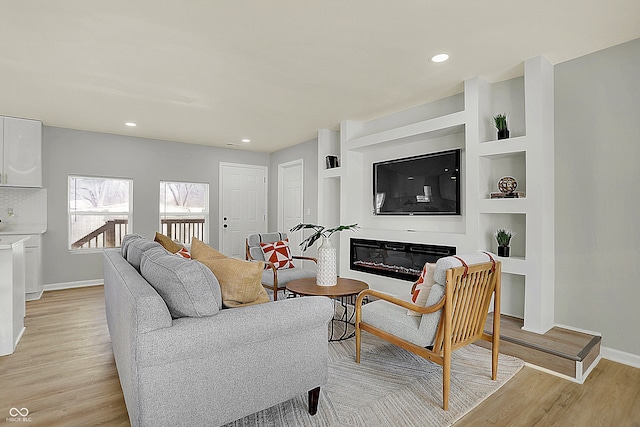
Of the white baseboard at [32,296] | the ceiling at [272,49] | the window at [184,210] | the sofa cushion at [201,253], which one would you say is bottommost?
the white baseboard at [32,296]

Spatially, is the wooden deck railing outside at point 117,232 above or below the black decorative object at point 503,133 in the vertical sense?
below

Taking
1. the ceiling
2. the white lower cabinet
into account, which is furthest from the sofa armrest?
the white lower cabinet

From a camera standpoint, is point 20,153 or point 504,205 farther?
point 20,153

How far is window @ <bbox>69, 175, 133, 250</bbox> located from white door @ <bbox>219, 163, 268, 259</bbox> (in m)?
1.63

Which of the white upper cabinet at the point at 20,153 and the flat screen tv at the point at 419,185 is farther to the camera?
the white upper cabinet at the point at 20,153

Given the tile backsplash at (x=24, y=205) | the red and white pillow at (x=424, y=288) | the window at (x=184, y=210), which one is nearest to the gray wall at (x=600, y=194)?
the red and white pillow at (x=424, y=288)

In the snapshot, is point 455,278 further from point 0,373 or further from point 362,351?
point 0,373

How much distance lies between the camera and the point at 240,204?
6.82 metres

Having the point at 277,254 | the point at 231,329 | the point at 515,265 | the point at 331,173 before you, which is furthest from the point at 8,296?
the point at 515,265

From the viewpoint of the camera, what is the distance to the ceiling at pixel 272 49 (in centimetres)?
222

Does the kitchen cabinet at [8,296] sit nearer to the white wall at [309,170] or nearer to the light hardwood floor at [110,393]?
the light hardwood floor at [110,393]

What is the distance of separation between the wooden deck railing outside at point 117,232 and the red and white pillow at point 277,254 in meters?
2.60

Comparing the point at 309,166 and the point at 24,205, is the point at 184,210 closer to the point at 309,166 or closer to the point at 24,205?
the point at 24,205

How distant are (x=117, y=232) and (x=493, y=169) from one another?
5.67 metres
